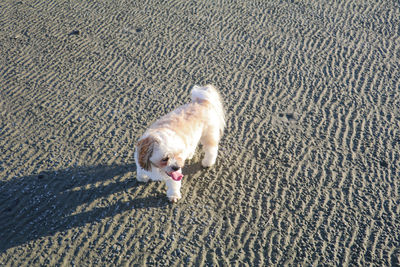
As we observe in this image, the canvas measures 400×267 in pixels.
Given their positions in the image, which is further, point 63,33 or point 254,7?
point 254,7

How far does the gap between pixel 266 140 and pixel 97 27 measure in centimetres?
467

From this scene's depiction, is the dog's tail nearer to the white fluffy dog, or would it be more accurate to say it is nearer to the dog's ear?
the white fluffy dog

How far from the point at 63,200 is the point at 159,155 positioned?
5.27 feet

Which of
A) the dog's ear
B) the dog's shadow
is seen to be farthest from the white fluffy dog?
the dog's shadow

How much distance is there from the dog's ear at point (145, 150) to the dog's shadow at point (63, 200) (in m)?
0.82

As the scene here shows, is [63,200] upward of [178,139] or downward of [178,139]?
downward

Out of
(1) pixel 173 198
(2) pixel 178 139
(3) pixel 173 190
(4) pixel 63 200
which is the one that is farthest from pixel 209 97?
(4) pixel 63 200

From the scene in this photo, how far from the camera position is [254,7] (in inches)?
328

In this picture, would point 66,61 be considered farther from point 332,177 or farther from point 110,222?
point 332,177

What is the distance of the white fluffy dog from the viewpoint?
3861mm

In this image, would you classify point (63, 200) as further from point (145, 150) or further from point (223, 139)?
point (223, 139)

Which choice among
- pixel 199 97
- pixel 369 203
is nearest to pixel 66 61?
pixel 199 97

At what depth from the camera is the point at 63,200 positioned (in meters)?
4.51

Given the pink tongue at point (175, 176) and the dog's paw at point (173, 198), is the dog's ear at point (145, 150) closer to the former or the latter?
the pink tongue at point (175, 176)
